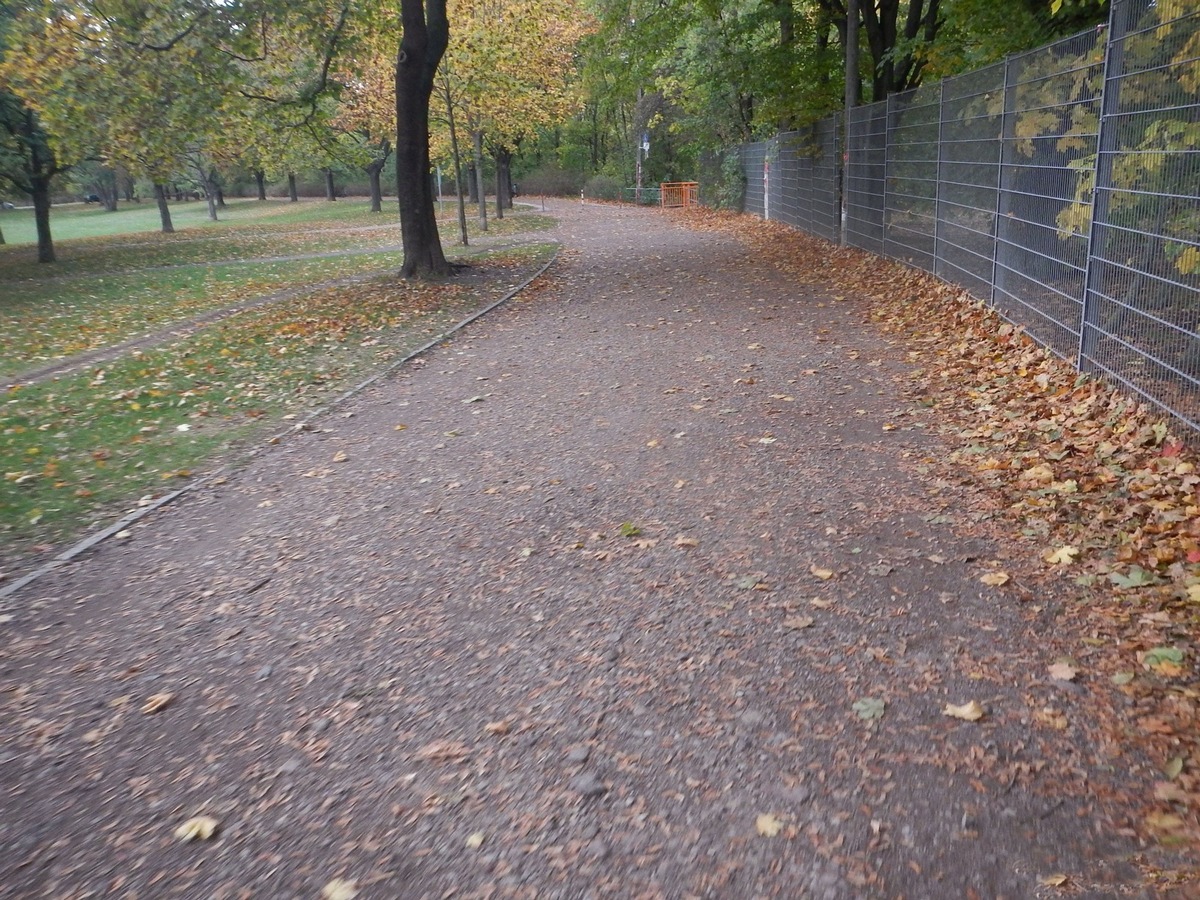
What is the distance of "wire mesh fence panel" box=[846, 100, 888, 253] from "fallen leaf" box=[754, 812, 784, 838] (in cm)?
1467

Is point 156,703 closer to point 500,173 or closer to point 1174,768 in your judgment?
point 1174,768

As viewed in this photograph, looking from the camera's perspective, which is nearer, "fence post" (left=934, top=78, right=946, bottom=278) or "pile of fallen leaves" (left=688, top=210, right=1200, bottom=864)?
"pile of fallen leaves" (left=688, top=210, right=1200, bottom=864)

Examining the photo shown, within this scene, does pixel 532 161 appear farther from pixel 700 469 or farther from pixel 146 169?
pixel 700 469

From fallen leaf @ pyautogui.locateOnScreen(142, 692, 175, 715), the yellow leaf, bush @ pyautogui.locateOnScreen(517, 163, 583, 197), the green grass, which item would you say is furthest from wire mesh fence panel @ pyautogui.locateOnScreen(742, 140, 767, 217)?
fallen leaf @ pyautogui.locateOnScreen(142, 692, 175, 715)

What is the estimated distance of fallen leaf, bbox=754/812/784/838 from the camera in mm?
2967

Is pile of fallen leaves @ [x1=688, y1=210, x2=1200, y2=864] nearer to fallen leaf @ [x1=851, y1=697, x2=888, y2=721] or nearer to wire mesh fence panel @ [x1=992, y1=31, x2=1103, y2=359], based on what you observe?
wire mesh fence panel @ [x1=992, y1=31, x2=1103, y2=359]

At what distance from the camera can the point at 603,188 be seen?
5634 centimetres

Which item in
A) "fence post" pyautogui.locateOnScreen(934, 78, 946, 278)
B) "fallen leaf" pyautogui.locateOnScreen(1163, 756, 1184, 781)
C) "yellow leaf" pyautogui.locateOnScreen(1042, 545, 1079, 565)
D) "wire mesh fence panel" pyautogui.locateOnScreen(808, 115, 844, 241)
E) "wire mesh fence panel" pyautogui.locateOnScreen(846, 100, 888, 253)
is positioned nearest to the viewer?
"fallen leaf" pyautogui.locateOnScreen(1163, 756, 1184, 781)

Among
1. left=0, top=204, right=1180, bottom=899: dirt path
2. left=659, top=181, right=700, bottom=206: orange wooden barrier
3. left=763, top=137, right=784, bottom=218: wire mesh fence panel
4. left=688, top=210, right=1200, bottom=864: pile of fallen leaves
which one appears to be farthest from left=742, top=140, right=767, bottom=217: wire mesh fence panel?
left=0, top=204, right=1180, bottom=899: dirt path

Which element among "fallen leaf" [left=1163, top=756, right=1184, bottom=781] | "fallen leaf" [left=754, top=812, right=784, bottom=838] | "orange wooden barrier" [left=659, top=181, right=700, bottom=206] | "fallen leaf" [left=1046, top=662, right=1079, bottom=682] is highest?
"orange wooden barrier" [left=659, top=181, right=700, bottom=206]

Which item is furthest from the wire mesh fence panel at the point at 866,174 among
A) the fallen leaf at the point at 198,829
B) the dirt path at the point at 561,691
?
the fallen leaf at the point at 198,829

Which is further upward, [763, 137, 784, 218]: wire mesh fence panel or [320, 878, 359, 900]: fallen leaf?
[763, 137, 784, 218]: wire mesh fence panel

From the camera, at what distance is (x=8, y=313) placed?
58.3 ft

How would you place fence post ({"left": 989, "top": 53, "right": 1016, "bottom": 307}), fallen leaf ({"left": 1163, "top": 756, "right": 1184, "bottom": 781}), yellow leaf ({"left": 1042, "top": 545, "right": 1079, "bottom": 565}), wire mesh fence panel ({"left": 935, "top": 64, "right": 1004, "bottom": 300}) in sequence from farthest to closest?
1. wire mesh fence panel ({"left": 935, "top": 64, "right": 1004, "bottom": 300})
2. fence post ({"left": 989, "top": 53, "right": 1016, "bottom": 307})
3. yellow leaf ({"left": 1042, "top": 545, "right": 1079, "bottom": 565})
4. fallen leaf ({"left": 1163, "top": 756, "right": 1184, "bottom": 781})
